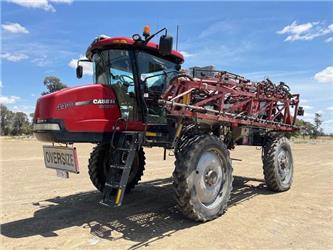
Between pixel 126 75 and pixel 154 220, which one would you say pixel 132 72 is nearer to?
pixel 126 75

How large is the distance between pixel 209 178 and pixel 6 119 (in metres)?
91.7

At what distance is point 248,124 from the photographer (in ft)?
25.4

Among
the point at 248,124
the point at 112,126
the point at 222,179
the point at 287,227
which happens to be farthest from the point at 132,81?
the point at 287,227

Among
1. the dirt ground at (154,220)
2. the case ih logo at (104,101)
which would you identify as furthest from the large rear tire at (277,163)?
the case ih logo at (104,101)

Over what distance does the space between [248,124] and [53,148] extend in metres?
4.06

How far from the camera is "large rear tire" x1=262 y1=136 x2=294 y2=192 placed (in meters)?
8.29

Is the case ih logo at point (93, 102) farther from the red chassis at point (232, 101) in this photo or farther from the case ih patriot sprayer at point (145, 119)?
the red chassis at point (232, 101)

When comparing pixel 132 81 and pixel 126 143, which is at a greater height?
pixel 132 81

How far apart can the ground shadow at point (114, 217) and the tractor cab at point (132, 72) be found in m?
1.63

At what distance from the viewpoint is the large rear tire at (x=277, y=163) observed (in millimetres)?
8289

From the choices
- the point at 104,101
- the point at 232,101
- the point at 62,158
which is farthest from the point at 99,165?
the point at 232,101

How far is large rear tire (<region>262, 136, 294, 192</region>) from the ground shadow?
0.47 meters

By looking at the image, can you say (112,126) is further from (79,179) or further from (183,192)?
(79,179)

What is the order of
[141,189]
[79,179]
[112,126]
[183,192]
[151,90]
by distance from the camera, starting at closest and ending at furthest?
[183,192] < [112,126] < [151,90] < [141,189] < [79,179]
